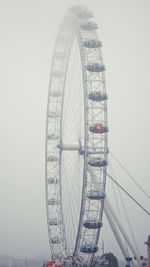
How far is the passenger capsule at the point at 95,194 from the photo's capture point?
47.8m

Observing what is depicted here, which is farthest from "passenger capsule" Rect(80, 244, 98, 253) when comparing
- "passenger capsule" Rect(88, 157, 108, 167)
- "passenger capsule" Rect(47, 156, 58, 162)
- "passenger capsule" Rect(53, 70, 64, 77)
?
"passenger capsule" Rect(53, 70, 64, 77)

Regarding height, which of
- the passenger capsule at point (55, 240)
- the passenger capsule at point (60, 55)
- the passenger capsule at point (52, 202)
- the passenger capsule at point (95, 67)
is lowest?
the passenger capsule at point (55, 240)

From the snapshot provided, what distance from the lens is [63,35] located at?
199 feet

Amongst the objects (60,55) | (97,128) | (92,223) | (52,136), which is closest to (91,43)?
(97,128)

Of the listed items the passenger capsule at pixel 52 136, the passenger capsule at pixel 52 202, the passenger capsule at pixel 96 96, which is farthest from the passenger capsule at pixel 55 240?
the passenger capsule at pixel 96 96

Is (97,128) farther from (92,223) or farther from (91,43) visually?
(92,223)

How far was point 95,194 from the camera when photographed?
4806cm

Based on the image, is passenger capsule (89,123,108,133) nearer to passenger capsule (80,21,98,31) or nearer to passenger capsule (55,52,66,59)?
passenger capsule (80,21,98,31)

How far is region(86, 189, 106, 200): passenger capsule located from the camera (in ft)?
157

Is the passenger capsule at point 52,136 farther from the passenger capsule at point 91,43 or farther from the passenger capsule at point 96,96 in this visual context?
the passenger capsule at point 91,43

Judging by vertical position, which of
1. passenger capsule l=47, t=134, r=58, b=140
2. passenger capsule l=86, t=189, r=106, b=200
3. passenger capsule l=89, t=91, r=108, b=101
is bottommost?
passenger capsule l=86, t=189, r=106, b=200

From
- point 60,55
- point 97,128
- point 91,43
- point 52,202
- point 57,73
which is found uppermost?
point 60,55

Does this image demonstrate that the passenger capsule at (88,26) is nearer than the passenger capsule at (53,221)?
Yes

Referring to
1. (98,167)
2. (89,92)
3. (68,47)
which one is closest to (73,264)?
(98,167)
